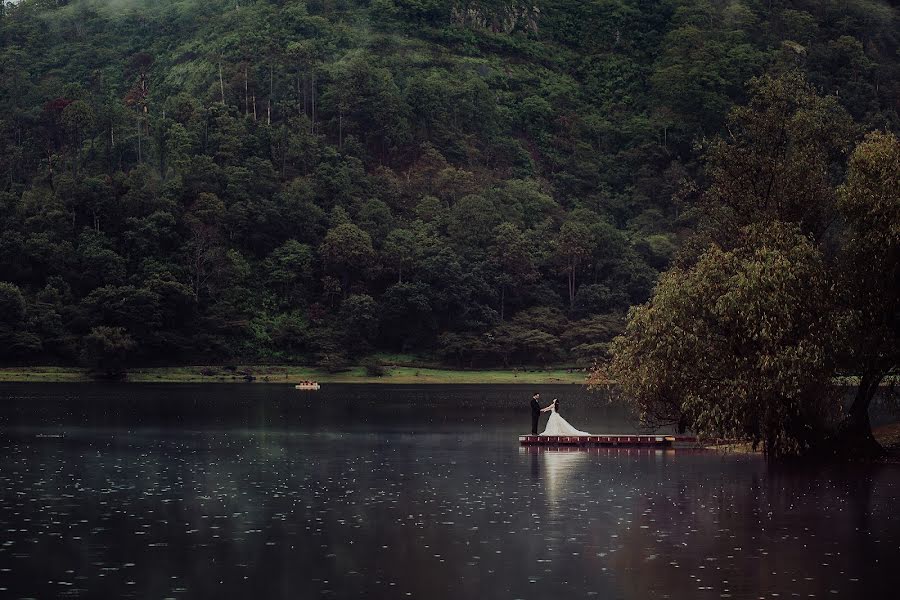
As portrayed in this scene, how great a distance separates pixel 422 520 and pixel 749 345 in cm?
2087

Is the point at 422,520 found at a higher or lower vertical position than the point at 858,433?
lower

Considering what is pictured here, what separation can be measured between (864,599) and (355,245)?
16586 centimetres

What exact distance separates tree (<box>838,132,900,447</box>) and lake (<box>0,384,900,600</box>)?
477 centimetres

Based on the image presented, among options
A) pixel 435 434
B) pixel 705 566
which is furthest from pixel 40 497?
pixel 435 434

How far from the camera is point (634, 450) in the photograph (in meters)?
69.8

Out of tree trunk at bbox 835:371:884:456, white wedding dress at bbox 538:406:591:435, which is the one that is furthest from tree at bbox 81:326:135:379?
tree trunk at bbox 835:371:884:456

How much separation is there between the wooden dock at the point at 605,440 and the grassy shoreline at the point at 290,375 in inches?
4088

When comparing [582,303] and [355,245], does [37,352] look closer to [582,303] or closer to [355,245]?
[355,245]

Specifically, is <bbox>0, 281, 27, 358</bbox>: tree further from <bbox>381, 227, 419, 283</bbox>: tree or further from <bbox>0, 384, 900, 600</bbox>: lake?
<bbox>0, 384, 900, 600</bbox>: lake

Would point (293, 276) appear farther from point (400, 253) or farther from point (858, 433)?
point (858, 433)

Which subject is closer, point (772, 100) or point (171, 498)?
point (171, 498)

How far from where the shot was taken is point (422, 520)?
4456 cm

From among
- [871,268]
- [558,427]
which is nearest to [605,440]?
[558,427]

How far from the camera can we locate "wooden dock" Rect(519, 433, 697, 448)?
Answer: 2788 inches
